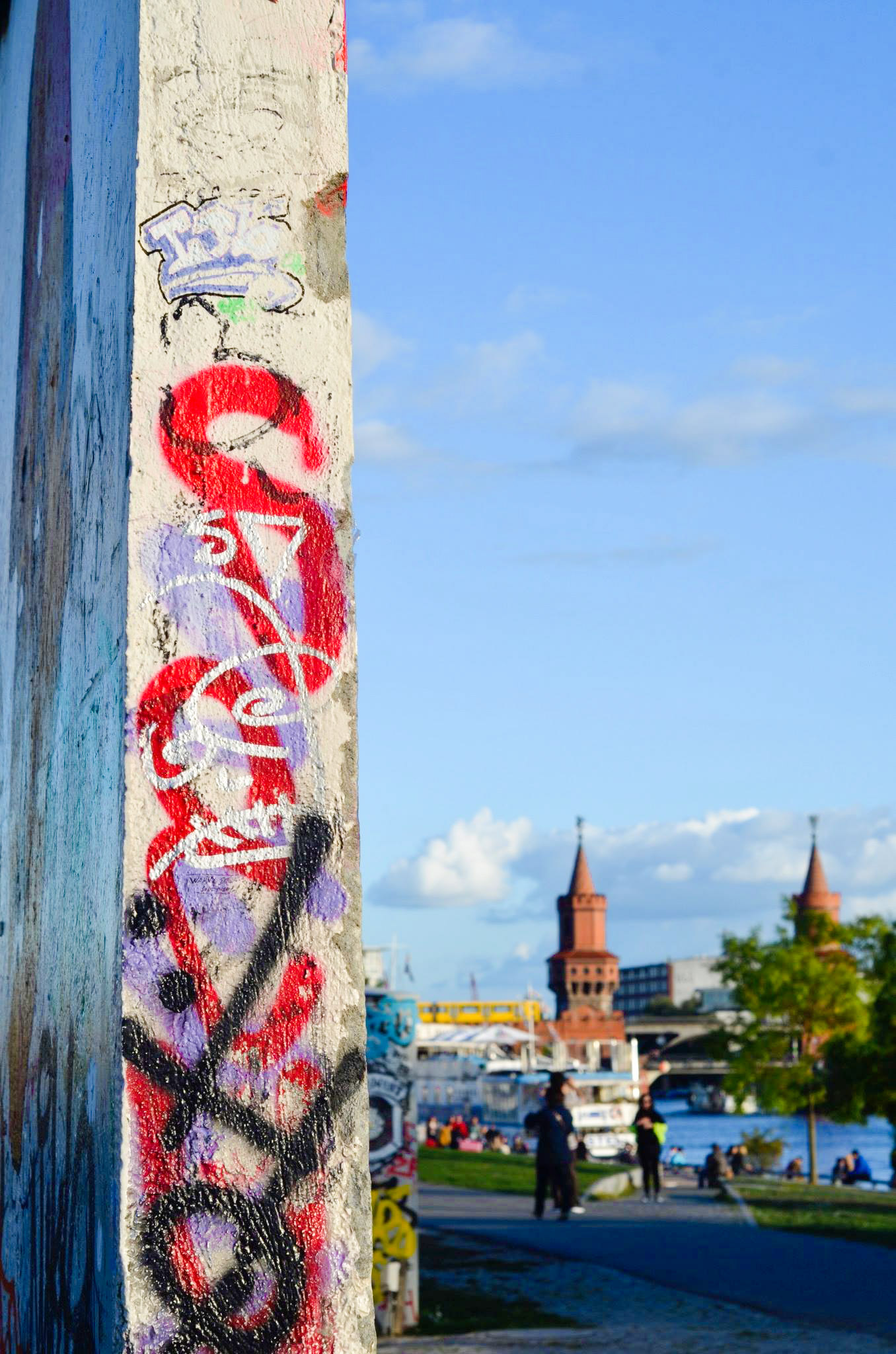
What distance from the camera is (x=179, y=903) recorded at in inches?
115

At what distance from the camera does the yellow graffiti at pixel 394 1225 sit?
9984mm

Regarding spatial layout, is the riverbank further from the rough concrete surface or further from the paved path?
the rough concrete surface

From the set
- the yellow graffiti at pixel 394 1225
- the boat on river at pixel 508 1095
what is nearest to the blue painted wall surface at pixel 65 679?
the yellow graffiti at pixel 394 1225

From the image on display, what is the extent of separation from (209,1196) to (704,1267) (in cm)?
1071

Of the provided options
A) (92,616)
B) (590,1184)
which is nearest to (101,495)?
(92,616)

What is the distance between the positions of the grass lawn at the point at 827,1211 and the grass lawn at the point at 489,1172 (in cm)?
280

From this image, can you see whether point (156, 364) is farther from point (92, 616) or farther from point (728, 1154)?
point (728, 1154)

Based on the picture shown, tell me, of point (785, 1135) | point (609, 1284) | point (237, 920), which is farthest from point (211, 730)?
point (785, 1135)

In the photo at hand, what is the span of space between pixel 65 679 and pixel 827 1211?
16635mm

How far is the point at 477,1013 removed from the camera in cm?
16838

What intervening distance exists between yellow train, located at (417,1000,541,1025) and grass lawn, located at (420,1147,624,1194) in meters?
135

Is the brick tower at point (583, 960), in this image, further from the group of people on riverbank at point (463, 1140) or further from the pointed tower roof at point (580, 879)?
the group of people on riverbank at point (463, 1140)

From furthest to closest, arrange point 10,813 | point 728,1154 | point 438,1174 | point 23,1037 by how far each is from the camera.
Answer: point 728,1154
point 438,1174
point 10,813
point 23,1037

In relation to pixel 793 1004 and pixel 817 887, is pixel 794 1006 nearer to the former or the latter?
pixel 793 1004
